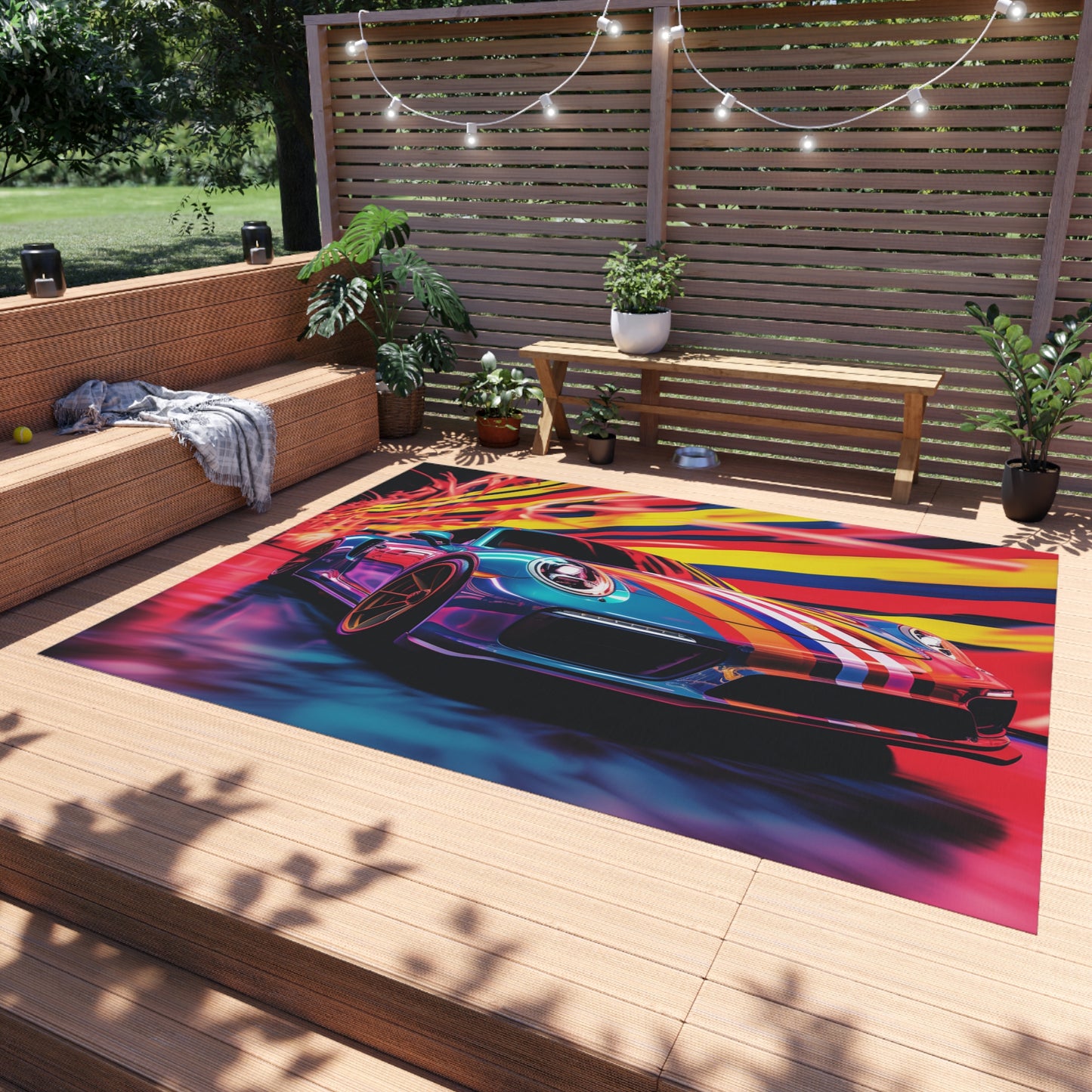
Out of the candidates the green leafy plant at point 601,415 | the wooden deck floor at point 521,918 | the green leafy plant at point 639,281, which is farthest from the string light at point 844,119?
the wooden deck floor at point 521,918

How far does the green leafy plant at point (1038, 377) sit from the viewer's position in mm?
4109

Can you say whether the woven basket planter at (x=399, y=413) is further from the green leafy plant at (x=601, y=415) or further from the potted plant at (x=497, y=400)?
the green leafy plant at (x=601, y=415)

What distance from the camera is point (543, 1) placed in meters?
5.10

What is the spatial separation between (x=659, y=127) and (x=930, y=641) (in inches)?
120

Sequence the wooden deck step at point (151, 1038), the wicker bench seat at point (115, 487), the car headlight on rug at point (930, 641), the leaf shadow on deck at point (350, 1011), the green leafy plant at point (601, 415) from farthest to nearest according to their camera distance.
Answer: the green leafy plant at point (601, 415), the wicker bench seat at point (115, 487), the car headlight on rug at point (930, 641), the wooden deck step at point (151, 1038), the leaf shadow on deck at point (350, 1011)

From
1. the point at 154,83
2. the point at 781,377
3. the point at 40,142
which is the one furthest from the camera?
the point at 154,83

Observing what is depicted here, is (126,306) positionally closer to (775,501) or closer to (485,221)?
(485,221)

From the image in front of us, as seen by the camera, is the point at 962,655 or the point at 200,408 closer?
the point at 962,655

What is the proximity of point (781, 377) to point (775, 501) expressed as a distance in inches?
22.8

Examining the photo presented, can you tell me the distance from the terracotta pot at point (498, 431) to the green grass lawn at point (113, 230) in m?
3.14

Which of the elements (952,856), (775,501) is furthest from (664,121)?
(952,856)

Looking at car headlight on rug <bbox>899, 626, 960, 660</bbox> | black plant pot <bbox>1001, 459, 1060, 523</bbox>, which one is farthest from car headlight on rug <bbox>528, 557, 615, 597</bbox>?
black plant pot <bbox>1001, 459, 1060, 523</bbox>

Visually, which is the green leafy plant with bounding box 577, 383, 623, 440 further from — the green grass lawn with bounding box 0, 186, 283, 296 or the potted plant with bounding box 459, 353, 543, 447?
the green grass lawn with bounding box 0, 186, 283, 296

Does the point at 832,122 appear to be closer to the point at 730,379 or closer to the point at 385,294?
the point at 730,379
